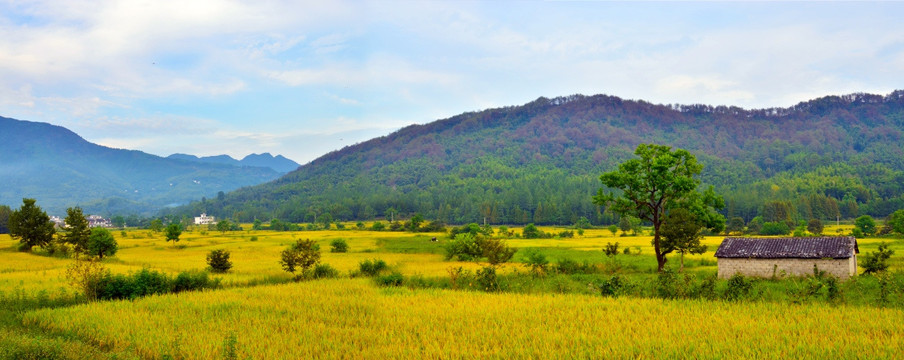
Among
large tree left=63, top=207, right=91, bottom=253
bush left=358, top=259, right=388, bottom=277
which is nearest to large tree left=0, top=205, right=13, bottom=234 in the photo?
large tree left=63, top=207, right=91, bottom=253

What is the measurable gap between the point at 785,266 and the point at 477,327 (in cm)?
2156

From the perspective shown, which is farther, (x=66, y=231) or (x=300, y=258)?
(x=66, y=231)

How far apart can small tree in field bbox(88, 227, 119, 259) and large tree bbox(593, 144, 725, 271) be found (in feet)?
122

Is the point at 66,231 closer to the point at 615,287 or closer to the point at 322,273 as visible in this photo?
the point at 322,273

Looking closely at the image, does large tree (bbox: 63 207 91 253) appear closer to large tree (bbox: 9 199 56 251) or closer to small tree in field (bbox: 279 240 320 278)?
large tree (bbox: 9 199 56 251)

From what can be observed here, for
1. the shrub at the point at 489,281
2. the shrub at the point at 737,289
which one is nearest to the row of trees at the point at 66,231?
the shrub at the point at 489,281

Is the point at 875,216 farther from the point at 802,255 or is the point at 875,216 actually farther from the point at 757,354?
the point at 757,354

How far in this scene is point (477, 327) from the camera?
12.7 meters

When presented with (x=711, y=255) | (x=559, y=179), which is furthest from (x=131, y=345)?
(x=559, y=179)

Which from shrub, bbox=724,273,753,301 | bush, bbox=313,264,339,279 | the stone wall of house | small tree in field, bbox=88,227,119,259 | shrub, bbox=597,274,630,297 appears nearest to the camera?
shrub, bbox=724,273,753,301

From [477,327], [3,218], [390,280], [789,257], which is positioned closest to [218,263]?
[390,280]

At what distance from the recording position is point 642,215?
30.2 meters

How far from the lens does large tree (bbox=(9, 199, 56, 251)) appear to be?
1640 inches

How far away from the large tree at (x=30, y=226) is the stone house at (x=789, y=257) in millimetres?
53594
